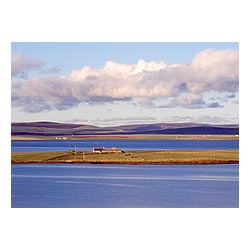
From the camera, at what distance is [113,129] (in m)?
8.92

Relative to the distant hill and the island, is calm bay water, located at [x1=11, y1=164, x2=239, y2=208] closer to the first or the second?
the island

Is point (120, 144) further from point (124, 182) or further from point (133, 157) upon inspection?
point (124, 182)

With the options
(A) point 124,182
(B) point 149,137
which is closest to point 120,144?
(B) point 149,137

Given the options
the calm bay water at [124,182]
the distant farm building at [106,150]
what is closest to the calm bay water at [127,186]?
the calm bay water at [124,182]

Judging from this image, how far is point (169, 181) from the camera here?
29.3ft

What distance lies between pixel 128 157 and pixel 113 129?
0.37m

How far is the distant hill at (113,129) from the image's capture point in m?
8.86

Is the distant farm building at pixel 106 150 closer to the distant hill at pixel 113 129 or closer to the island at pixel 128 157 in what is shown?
the island at pixel 128 157
